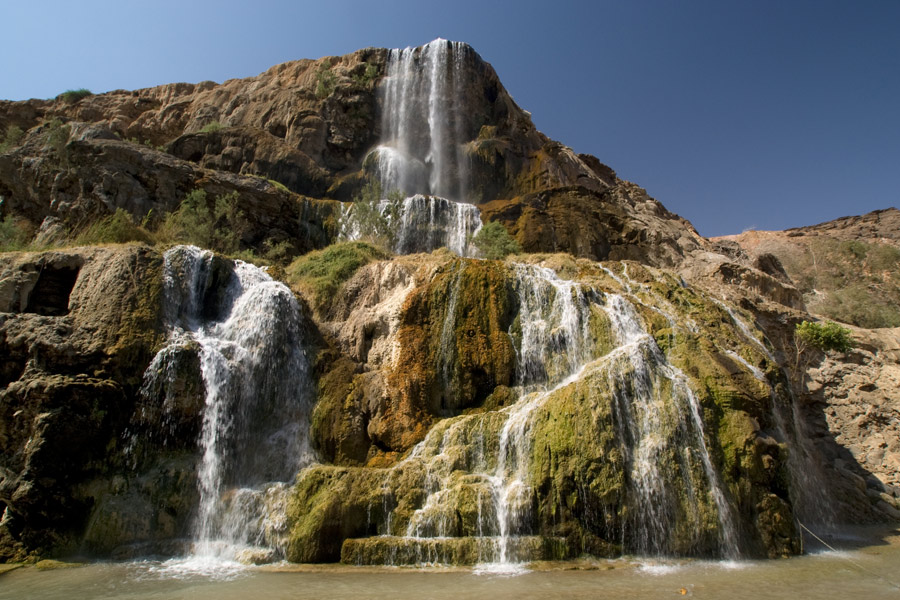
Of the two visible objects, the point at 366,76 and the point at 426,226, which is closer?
the point at 426,226

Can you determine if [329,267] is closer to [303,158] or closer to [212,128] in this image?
[303,158]

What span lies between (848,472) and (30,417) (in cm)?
2147

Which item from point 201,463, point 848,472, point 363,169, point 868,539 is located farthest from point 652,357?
point 363,169

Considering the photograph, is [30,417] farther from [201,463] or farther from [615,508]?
[615,508]

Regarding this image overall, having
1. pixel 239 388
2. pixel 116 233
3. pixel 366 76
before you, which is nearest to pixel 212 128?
pixel 366 76

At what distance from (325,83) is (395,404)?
32.8 meters

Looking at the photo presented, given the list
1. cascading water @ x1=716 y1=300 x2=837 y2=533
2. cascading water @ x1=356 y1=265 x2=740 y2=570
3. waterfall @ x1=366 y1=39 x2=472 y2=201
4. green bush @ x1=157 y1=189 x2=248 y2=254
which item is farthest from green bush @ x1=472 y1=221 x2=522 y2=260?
waterfall @ x1=366 y1=39 x2=472 y2=201

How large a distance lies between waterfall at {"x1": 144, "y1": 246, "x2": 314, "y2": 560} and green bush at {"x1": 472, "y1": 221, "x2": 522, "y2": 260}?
33.8 ft

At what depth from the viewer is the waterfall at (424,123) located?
3659 centimetres

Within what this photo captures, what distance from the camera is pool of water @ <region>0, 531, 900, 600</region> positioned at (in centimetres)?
777

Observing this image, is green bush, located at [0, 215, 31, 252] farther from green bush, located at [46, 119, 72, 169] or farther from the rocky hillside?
green bush, located at [46, 119, 72, 169]

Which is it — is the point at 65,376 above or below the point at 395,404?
above

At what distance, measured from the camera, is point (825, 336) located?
1920 centimetres

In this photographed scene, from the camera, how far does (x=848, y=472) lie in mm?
15727
